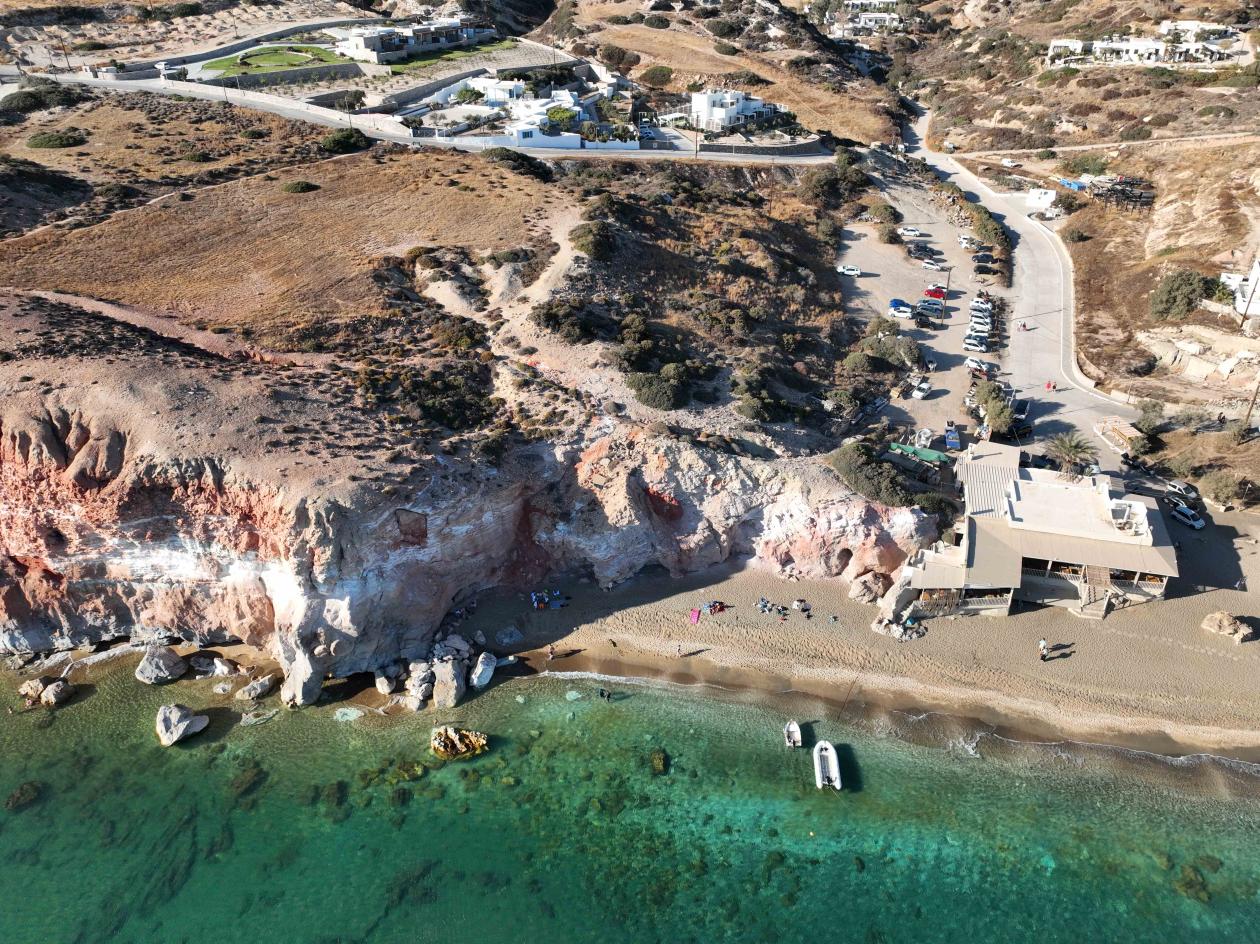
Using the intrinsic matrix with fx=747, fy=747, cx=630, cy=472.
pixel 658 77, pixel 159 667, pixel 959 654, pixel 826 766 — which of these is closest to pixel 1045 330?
pixel 959 654

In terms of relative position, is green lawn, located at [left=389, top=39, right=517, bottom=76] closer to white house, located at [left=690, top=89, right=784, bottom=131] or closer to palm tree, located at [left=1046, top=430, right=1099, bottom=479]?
white house, located at [left=690, top=89, right=784, bottom=131]

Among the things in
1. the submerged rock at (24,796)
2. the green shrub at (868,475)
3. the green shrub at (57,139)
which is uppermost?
the green shrub at (57,139)

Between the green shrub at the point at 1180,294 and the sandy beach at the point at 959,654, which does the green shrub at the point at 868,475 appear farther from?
the green shrub at the point at 1180,294

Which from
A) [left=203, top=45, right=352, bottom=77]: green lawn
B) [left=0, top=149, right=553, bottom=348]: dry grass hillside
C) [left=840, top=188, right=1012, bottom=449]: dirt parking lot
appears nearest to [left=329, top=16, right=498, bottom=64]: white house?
[left=203, top=45, right=352, bottom=77]: green lawn

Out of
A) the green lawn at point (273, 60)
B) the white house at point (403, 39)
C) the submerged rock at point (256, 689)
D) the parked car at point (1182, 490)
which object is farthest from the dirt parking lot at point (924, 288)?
the green lawn at point (273, 60)

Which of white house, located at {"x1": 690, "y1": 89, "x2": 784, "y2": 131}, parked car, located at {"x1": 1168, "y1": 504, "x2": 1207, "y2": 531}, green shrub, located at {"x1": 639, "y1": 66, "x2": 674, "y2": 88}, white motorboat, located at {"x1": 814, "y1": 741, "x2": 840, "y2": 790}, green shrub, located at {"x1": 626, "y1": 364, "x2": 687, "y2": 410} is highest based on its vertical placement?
green shrub, located at {"x1": 639, "y1": 66, "x2": 674, "y2": 88}

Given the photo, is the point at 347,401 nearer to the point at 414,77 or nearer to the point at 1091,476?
the point at 1091,476
